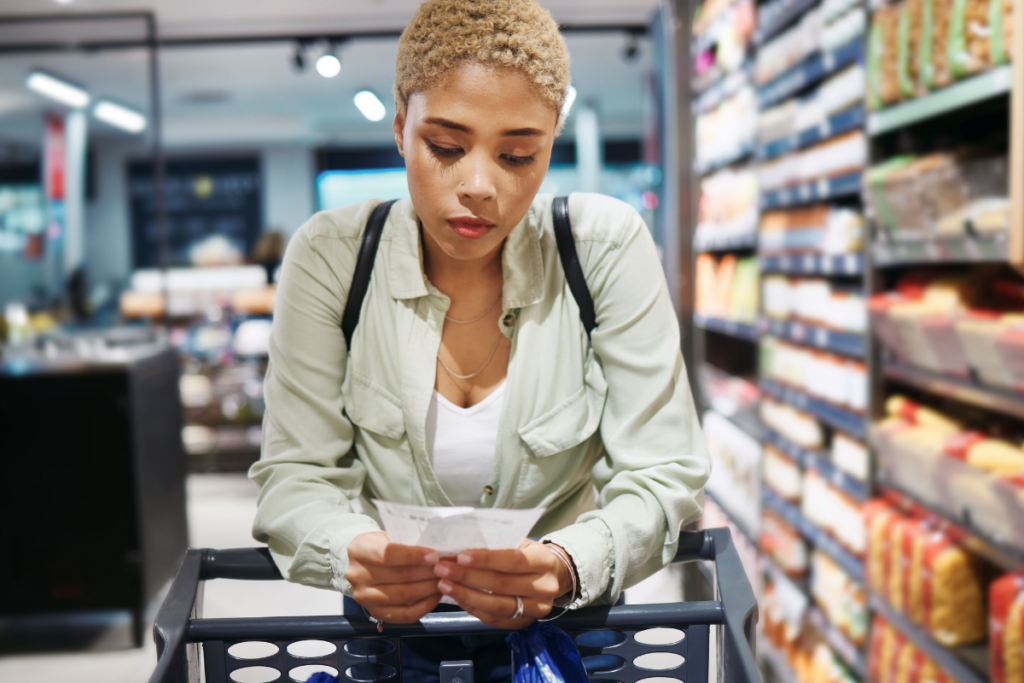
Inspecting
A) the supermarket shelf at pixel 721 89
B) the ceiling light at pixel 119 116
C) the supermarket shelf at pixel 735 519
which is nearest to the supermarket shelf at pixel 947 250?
the supermarket shelf at pixel 721 89

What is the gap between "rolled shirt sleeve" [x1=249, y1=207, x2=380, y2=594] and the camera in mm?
927

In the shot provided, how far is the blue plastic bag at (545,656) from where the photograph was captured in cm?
82

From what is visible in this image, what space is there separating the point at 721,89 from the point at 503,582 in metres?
3.34

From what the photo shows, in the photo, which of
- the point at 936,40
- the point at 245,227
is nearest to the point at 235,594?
the point at 936,40

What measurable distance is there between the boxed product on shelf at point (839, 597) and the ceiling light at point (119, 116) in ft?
23.5

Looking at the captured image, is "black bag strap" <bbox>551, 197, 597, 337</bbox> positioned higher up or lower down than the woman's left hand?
higher up

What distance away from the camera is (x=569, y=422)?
40.5 inches

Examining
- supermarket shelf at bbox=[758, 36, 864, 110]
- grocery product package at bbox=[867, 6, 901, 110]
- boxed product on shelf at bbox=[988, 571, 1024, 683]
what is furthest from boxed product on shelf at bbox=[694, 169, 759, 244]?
boxed product on shelf at bbox=[988, 571, 1024, 683]

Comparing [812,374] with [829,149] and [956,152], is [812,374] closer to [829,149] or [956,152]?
[829,149]

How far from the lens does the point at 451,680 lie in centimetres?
82

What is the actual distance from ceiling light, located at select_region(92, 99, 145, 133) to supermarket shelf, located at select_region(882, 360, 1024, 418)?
7.27 meters

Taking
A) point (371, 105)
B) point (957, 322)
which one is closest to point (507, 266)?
point (371, 105)

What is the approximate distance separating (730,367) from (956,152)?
2495mm

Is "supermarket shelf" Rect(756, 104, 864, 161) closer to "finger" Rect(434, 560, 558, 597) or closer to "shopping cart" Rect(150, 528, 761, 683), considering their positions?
"shopping cart" Rect(150, 528, 761, 683)
